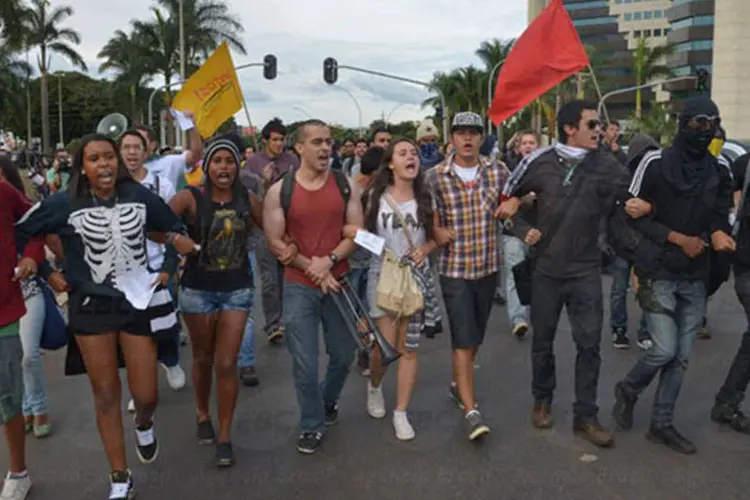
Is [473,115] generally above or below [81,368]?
above

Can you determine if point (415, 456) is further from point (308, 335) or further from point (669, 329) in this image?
point (669, 329)

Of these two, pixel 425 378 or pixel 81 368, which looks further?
pixel 425 378

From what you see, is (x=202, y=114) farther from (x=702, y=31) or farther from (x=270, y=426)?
(x=702, y=31)

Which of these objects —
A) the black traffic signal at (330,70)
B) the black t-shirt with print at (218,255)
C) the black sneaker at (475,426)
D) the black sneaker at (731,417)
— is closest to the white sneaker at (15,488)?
the black t-shirt with print at (218,255)

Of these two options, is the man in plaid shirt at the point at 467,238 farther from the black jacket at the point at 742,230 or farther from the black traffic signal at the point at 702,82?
the black traffic signal at the point at 702,82

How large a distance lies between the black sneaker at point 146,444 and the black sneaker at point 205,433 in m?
0.43

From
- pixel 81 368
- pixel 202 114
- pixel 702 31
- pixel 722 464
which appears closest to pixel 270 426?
pixel 81 368

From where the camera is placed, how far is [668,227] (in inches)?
185

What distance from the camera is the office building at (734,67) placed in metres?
61.2

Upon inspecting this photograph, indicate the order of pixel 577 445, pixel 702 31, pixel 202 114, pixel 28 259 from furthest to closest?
pixel 702 31 < pixel 202 114 < pixel 577 445 < pixel 28 259

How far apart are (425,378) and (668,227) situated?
2383 millimetres

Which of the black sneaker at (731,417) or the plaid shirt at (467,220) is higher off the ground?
the plaid shirt at (467,220)

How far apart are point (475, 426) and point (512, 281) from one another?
2.88 meters

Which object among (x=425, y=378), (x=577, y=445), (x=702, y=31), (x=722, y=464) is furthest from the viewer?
(x=702, y=31)
